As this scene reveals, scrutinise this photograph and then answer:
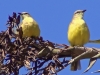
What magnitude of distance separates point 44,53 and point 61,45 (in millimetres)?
216

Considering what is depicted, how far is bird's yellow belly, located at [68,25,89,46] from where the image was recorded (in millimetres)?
5008

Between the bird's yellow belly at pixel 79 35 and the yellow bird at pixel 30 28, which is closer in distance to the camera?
the yellow bird at pixel 30 28

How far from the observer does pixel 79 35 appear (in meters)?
5.05

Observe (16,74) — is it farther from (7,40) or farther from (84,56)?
(84,56)

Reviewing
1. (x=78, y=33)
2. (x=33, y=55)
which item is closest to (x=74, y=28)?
(x=78, y=33)

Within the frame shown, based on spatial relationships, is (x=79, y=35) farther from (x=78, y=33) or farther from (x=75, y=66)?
(x=75, y=66)

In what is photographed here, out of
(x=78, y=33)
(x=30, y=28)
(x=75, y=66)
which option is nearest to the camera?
(x=75, y=66)

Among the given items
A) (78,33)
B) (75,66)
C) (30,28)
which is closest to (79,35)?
(78,33)

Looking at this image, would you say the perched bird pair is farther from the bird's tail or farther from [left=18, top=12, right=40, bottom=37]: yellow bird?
the bird's tail

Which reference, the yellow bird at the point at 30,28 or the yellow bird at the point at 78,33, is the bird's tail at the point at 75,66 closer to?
the yellow bird at the point at 30,28

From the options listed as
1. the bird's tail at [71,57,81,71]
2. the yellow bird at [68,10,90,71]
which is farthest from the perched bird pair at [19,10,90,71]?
the bird's tail at [71,57,81,71]

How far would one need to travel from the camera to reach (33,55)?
2.72m

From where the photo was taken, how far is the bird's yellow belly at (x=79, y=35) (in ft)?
16.4

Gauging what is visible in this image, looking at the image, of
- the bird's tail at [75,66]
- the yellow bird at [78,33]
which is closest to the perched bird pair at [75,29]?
the yellow bird at [78,33]
